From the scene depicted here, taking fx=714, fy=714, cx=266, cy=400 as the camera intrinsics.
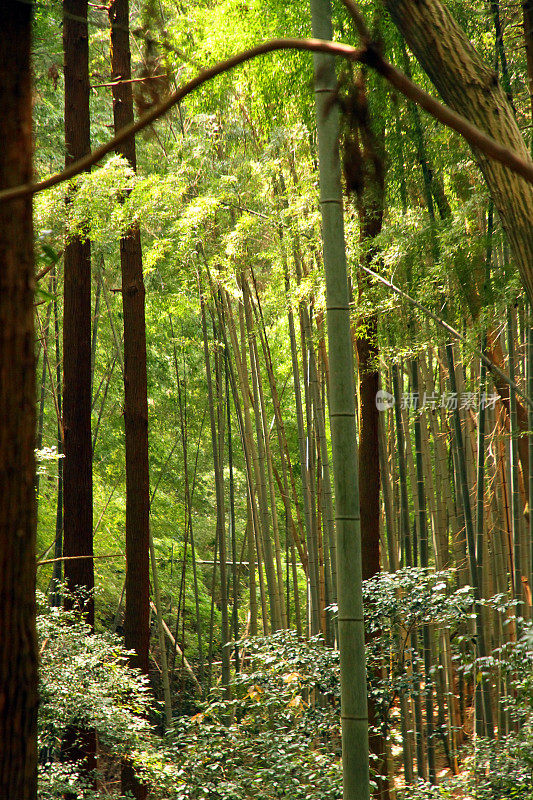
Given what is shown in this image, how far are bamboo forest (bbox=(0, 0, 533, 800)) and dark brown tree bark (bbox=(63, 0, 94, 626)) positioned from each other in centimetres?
2

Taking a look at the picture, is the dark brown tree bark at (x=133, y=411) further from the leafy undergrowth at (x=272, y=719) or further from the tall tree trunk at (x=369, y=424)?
Result: the tall tree trunk at (x=369, y=424)

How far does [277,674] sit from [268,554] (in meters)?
2.48

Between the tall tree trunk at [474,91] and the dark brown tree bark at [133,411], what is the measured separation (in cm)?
348

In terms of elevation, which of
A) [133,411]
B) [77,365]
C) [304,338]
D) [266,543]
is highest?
[304,338]

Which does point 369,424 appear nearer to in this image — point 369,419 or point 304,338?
point 369,419

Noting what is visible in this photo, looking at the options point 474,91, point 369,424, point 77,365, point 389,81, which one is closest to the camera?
point 389,81

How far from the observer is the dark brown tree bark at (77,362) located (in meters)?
5.04

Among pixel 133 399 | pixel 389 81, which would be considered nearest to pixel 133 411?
pixel 133 399

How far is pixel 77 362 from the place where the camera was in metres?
5.18

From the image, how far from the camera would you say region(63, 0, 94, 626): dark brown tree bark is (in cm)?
504

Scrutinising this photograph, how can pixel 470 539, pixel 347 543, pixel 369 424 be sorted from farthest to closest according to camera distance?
pixel 369 424, pixel 470 539, pixel 347 543

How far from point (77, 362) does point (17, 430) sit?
405 cm

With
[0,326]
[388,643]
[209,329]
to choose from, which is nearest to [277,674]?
[388,643]

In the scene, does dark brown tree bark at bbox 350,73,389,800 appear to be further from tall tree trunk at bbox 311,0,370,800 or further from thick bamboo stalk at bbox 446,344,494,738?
tall tree trunk at bbox 311,0,370,800
